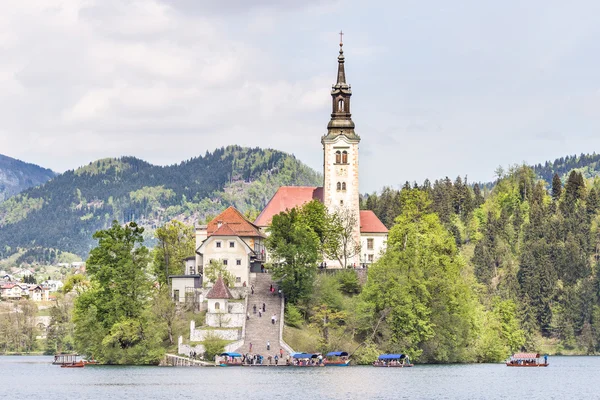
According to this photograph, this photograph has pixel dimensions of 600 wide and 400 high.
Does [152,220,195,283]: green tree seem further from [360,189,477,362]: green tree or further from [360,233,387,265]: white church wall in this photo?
[360,189,477,362]: green tree

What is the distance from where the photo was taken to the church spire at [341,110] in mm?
133625

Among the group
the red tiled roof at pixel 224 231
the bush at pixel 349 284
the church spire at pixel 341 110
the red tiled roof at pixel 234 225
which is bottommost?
the bush at pixel 349 284

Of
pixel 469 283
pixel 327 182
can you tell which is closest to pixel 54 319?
pixel 327 182

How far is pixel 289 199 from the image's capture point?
142 metres

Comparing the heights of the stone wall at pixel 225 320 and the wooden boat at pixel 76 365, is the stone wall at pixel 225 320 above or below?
above

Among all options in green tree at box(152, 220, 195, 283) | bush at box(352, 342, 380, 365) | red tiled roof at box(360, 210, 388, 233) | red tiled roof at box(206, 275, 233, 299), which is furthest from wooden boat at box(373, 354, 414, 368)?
green tree at box(152, 220, 195, 283)

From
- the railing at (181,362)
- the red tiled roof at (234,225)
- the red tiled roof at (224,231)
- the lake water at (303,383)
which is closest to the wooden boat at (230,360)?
the railing at (181,362)

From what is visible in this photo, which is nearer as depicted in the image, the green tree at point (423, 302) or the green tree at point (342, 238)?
the green tree at point (423, 302)

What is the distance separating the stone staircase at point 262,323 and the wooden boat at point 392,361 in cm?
899

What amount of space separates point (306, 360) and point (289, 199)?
123ft

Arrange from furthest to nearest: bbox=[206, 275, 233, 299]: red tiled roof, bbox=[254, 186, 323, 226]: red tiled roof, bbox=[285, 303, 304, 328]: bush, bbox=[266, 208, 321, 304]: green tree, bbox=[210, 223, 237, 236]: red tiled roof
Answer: bbox=[254, 186, 323, 226]: red tiled roof < bbox=[210, 223, 237, 236]: red tiled roof < bbox=[266, 208, 321, 304]: green tree < bbox=[285, 303, 304, 328]: bush < bbox=[206, 275, 233, 299]: red tiled roof

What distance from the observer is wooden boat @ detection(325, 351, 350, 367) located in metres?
108

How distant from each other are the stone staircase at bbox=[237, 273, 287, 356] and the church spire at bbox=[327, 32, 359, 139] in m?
20.2

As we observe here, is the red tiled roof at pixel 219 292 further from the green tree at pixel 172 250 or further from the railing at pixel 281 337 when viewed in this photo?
the green tree at pixel 172 250
